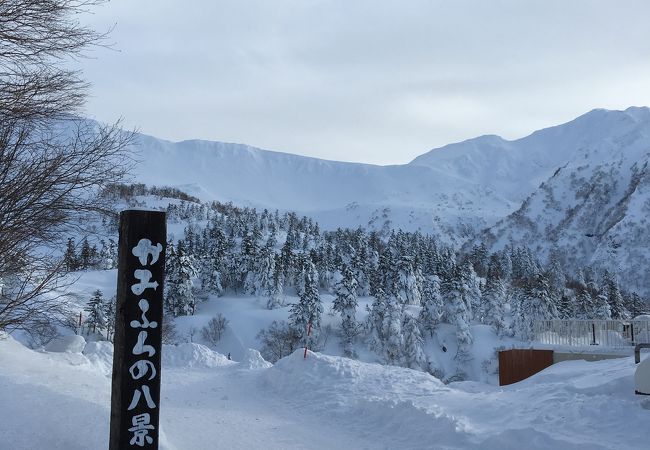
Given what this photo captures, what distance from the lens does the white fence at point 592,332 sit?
17.0m

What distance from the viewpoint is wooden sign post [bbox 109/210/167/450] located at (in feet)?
18.8

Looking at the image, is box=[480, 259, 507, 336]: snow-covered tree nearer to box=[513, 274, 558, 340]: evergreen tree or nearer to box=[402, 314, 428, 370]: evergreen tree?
box=[513, 274, 558, 340]: evergreen tree

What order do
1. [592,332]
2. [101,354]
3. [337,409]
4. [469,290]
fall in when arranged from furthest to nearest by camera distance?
[469,290]
[101,354]
[592,332]
[337,409]

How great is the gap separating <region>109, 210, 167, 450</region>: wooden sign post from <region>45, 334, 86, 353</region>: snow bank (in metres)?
13.4

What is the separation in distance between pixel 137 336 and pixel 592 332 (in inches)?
608

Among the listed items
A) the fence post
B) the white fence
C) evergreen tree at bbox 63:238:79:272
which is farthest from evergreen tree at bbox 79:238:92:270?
the fence post

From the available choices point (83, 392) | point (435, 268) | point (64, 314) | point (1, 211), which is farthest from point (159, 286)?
point (435, 268)

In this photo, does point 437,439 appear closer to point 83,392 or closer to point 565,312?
point 83,392

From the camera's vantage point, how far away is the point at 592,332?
57.9 ft

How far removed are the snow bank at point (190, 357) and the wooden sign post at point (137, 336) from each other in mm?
17178

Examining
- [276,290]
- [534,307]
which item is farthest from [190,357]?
[276,290]

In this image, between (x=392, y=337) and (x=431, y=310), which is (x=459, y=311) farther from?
(x=392, y=337)

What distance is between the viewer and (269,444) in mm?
10680

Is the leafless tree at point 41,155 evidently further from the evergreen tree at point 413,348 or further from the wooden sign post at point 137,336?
the evergreen tree at point 413,348
